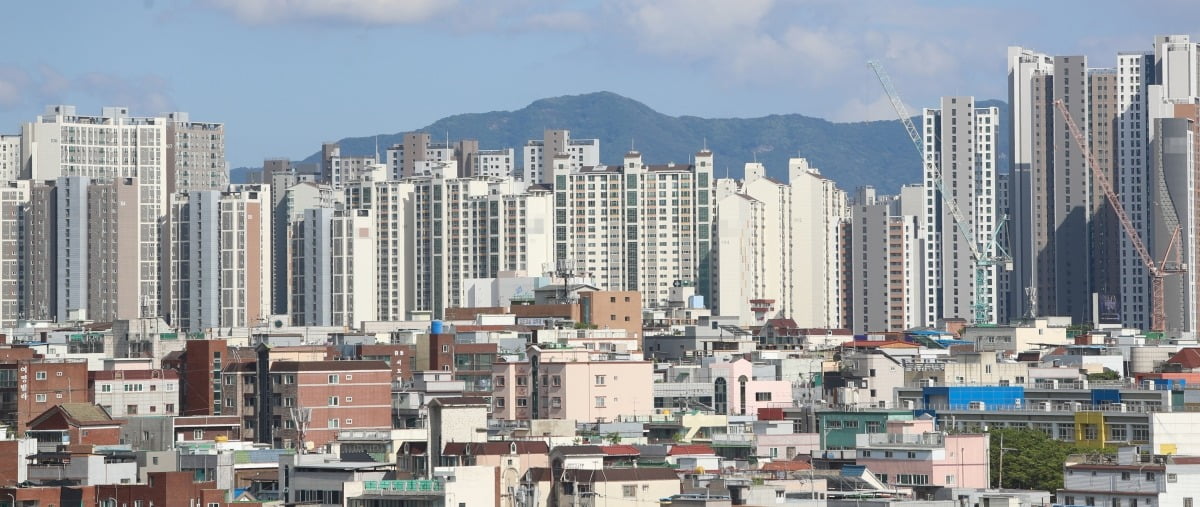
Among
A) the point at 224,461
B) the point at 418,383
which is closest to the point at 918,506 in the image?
the point at 224,461

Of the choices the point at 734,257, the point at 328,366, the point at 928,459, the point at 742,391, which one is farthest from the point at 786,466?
the point at 734,257

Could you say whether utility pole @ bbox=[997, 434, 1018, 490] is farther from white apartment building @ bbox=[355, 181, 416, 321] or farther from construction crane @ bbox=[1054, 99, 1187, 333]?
construction crane @ bbox=[1054, 99, 1187, 333]

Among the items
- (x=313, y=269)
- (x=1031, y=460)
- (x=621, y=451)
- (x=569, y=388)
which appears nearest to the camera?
(x=621, y=451)

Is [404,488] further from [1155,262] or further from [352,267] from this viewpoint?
[1155,262]

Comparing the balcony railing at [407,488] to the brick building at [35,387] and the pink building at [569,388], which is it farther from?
the brick building at [35,387]

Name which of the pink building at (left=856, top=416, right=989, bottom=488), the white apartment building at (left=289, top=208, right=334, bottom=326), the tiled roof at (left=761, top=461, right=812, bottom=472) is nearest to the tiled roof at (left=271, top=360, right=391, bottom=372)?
the tiled roof at (left=761, top=461, right=812, bottom=472)

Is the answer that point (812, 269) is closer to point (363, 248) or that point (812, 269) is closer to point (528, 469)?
point (363, 248)

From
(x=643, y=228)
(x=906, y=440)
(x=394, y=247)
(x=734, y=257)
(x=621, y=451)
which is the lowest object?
(x=621, y=451)

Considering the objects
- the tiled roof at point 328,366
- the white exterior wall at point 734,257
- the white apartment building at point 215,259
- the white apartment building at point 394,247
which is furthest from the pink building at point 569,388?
the white apartment building at point 394,247

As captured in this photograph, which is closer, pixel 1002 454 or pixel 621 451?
pixel 621 451

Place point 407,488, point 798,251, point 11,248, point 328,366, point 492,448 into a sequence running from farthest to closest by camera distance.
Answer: point 798,251 → point 11,248 → point 328,366 → point 492,448 → point 407,488
